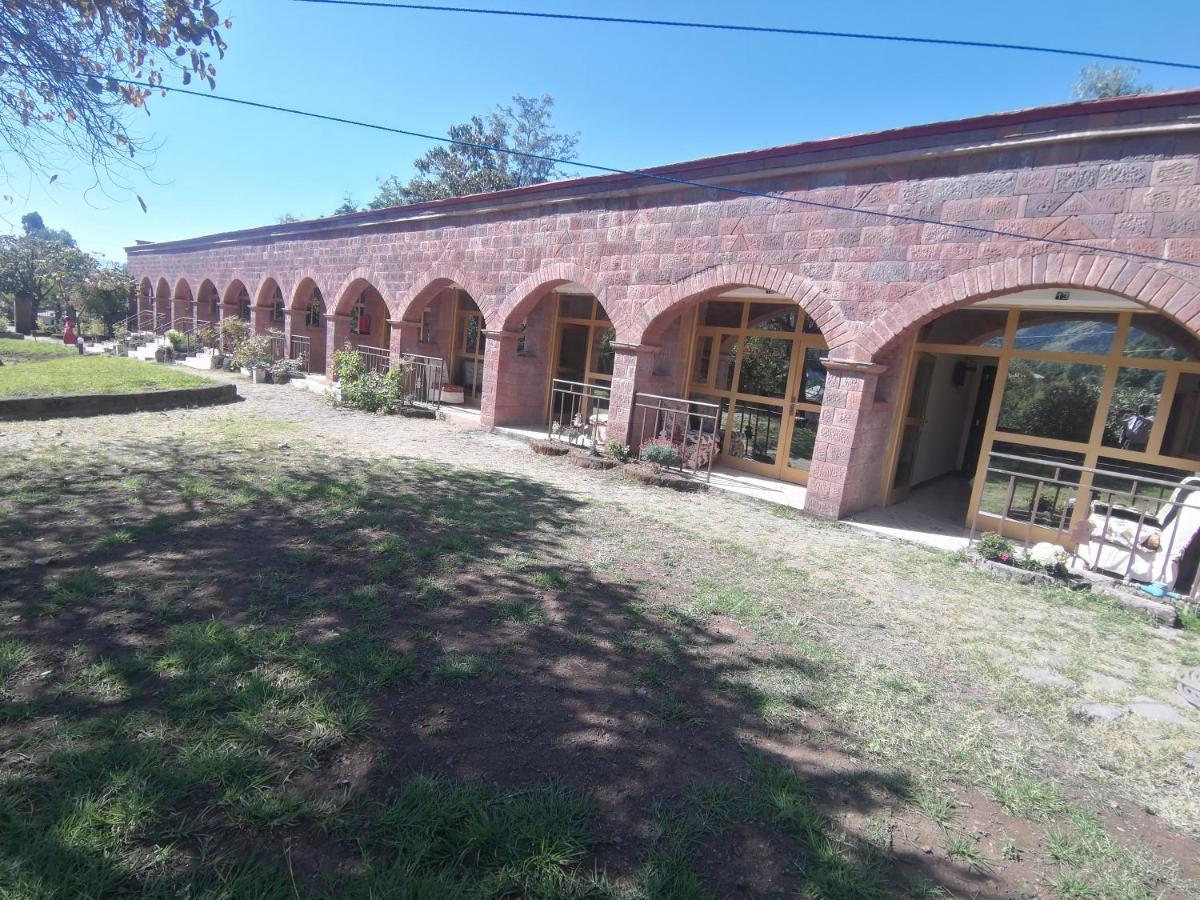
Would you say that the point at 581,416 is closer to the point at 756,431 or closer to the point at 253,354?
the point at 756,431

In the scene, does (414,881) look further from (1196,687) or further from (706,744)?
(1196,687)

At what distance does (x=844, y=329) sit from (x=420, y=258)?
867 cm

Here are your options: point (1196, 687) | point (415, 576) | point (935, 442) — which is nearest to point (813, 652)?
point (1196, 687)

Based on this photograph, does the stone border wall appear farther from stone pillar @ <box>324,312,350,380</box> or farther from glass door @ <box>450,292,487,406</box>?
glass door @ <box>450,292,487,406</box>

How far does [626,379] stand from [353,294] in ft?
29.4

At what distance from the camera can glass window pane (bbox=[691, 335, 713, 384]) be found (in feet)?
29.7

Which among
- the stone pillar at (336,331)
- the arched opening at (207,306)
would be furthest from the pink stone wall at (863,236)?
the arched opening at (207,306)

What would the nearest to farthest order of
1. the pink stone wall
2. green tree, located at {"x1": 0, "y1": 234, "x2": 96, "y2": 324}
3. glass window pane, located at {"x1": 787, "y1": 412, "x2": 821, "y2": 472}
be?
the pink stone wall < glass window pane, located at {"x1": 787, "y1": 412, "x2": 821, "y2": 472} < green tree, located at {"x1": 0, "y1": 234, "x2": 96, "y2": 324}

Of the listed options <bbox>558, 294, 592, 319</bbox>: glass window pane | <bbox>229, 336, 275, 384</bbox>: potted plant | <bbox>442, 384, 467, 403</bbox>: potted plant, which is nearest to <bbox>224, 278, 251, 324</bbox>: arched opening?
<bbox>229, 336, 275, 384</bbox>: potted plant

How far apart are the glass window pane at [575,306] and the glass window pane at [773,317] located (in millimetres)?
3425

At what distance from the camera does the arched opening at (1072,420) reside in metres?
5.49

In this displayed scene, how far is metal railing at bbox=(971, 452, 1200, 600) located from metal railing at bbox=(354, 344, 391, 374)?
11.8 m

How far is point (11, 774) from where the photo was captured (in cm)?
191

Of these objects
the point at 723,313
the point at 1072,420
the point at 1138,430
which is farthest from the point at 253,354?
the point at 1138,430
